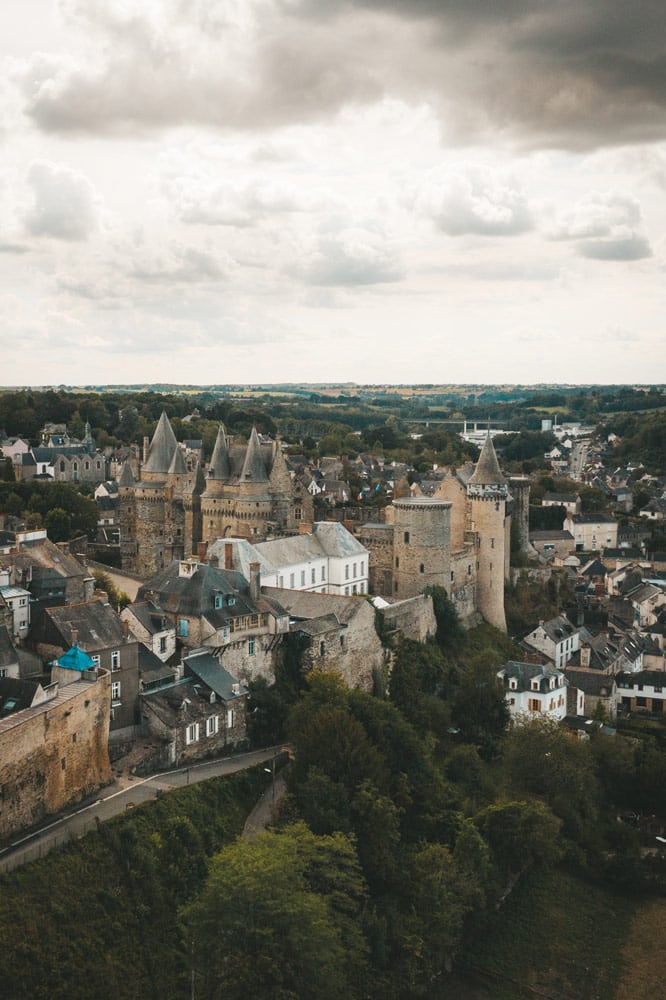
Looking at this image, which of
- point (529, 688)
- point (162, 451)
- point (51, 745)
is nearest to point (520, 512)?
point (529, 688)

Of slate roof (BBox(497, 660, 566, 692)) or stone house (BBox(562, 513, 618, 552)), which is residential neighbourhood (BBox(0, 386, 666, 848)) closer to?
slate roof (BBox(497, 660, 566, 692))

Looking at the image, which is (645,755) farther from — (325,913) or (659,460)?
(659,460)

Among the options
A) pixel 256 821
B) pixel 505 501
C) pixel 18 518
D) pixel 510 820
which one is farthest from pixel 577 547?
pixel 256 821

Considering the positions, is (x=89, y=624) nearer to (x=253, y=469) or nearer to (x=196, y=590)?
(x=196, y=590)

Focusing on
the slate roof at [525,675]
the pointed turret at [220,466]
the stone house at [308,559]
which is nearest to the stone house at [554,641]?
the slate roof at [525,675]

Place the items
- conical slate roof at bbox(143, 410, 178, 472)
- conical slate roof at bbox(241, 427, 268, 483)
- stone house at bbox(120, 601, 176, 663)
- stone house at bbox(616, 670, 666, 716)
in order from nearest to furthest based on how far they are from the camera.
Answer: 1. stone house at bbox(120, 601, 176, 663)
2. conical slate roof at bbox(241, 427, 268, 483)
3. stone house at bbox(616, 670, 666, 716)
4. conical slate roof at bbox(143, 410, 178, 472)

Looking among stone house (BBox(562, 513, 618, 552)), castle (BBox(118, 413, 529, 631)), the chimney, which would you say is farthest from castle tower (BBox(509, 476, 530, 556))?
the chimney
